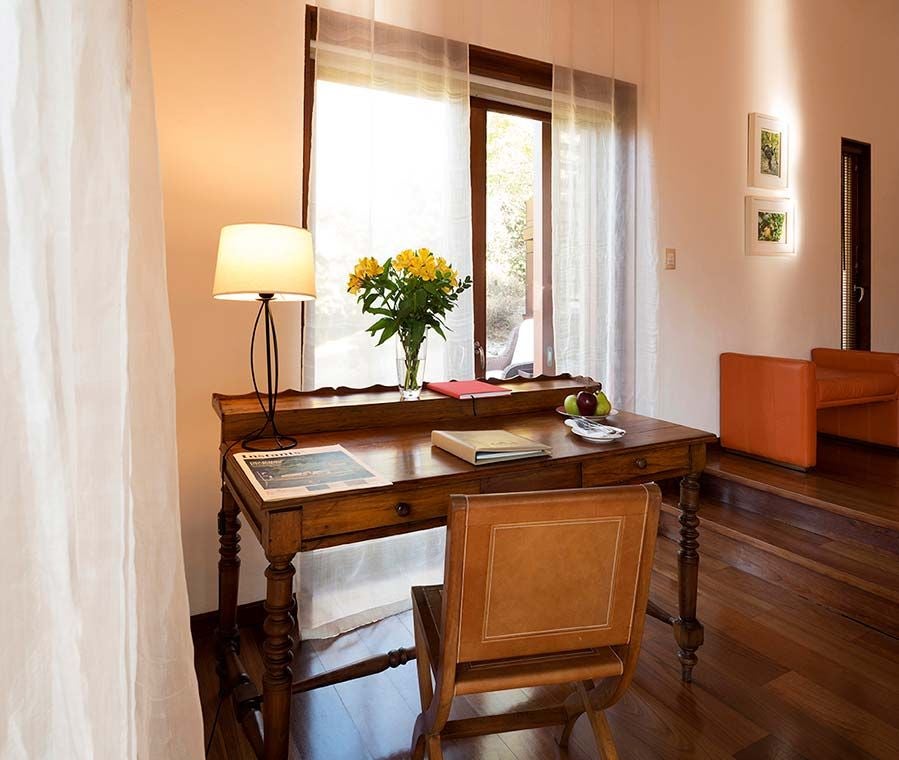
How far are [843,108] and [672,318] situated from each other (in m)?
2.34

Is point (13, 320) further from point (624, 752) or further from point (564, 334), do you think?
point (564, 334)

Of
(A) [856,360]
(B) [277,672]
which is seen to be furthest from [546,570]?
(A) [856,360]

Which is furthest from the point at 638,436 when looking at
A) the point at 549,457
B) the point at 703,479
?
the point at 703,479

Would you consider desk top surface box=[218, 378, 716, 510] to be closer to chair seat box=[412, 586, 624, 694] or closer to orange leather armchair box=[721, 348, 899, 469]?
chair seat box=[412, 586, 624, 694]

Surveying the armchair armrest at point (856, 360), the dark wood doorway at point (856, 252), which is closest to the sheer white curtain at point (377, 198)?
the armchair armrest at point (856, 360)

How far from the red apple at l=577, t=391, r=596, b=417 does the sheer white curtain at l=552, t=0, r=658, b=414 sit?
1.02 metres

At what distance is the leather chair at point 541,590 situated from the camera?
42.5 inches

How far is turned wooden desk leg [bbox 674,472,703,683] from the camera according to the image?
1.88 metres

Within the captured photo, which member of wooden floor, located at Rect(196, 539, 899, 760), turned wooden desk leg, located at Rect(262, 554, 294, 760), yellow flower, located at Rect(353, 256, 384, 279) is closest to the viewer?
turned wooden desk leg, located at Rect(262, 554, 294, 760)

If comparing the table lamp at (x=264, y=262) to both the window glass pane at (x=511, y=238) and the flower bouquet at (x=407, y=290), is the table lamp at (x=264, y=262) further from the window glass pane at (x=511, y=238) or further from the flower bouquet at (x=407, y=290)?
the window glass pane at (x=511, y=238)

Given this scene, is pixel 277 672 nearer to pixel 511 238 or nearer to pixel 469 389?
pixel 469 389

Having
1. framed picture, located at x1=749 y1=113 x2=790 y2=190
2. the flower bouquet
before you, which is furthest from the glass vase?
framed picture, located at x1=749 y1=113 x2=790 y2=190

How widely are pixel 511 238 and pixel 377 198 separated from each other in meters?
0.89

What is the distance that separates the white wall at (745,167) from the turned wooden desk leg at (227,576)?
2623 millimetres
